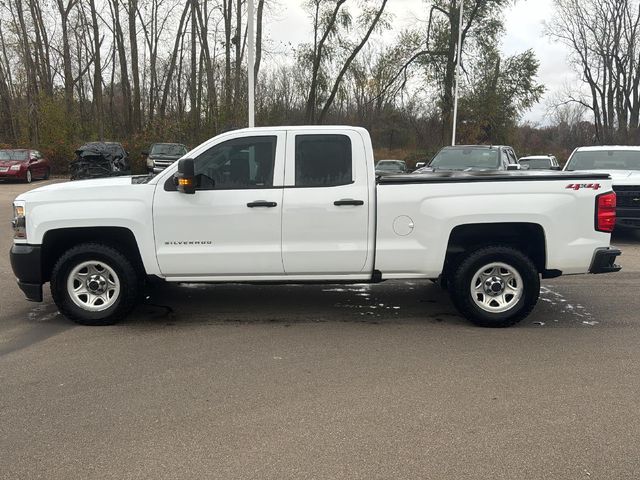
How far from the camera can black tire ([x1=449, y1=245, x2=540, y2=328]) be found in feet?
18.2

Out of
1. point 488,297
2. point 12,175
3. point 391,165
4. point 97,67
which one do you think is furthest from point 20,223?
point 97,67

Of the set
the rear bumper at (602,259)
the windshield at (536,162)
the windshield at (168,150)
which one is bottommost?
the rear bumper at (602,259)

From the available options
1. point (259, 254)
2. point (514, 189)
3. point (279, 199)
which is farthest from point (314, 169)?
point (514, 189)

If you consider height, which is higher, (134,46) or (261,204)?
(134,46)

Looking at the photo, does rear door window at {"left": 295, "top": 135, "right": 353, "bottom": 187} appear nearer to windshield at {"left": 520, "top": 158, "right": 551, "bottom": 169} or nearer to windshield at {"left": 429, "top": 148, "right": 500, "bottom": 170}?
windshield at {"left": 429, "top": 148, "right": 500, "bottom": 170}

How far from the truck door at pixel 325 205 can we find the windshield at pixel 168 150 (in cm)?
2087

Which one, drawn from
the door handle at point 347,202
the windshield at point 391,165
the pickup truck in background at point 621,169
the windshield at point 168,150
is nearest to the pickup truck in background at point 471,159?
the pickup truck in background at point 621,169

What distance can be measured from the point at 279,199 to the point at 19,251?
2624 millimetres

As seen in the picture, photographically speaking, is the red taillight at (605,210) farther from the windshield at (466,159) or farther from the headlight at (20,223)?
the windshield at (466,159)

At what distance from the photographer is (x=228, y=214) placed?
213 inches

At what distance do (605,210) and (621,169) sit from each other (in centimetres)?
729

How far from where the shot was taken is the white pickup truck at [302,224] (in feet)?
17.8

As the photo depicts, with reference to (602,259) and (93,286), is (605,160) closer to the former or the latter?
(602,259)

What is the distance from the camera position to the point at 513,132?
129 ft
